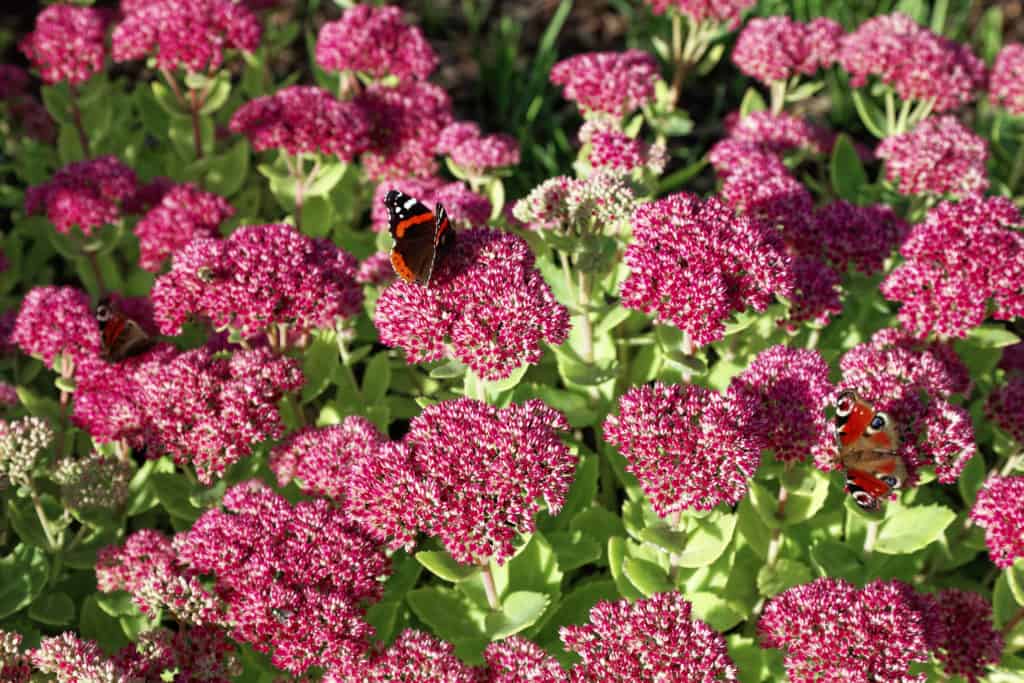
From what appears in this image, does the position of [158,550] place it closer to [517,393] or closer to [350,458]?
[350,458]

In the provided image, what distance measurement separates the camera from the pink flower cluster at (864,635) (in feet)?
9.77

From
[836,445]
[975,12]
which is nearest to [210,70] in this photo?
[836,445]

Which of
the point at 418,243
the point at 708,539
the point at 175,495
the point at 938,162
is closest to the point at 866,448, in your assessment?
the point at 708,539

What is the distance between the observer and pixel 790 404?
11.3ft

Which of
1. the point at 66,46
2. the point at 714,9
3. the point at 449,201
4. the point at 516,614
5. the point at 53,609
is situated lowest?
the point at 53,609

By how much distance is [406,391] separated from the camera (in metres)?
4.64

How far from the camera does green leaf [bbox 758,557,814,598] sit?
3.80 m

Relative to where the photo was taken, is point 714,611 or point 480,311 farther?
point 714,611

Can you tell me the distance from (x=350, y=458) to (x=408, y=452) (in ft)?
1.66

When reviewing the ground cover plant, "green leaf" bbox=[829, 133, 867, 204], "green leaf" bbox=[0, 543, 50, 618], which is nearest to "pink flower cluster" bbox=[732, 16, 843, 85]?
the ground cover plant

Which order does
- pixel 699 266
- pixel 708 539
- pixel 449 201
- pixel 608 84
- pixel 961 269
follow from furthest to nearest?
pixel 608 84
pixel 449 201
pixel 961 269
pixel 708 539
pixel 699 266

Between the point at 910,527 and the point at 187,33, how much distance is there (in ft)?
15.1

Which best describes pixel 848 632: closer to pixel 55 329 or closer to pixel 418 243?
pixel 418 243

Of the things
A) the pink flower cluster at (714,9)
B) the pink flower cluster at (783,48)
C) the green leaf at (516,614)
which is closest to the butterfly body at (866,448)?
the green leaf at (516,614)
